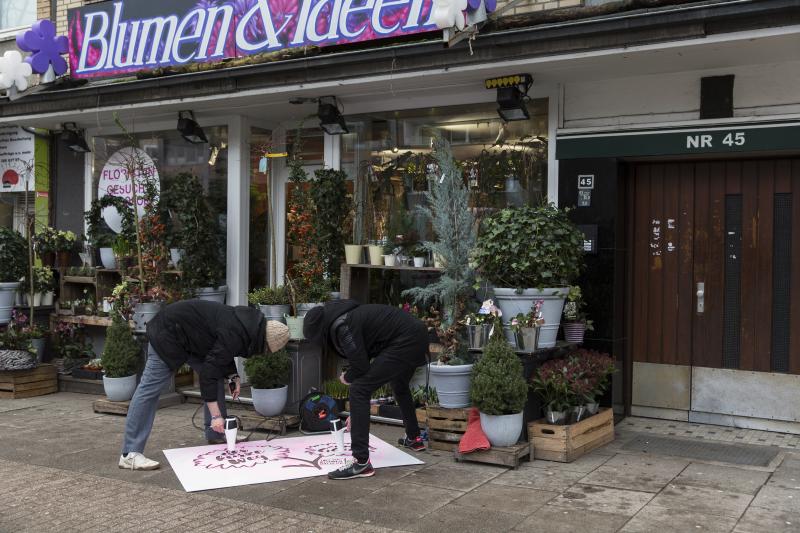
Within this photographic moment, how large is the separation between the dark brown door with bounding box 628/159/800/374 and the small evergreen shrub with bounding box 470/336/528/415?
2.07 metres

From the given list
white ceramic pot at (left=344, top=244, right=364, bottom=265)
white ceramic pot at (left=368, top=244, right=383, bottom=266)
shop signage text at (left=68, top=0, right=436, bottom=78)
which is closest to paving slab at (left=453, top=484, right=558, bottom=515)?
white ceramic pot at (left=368, top=244, right=383, bottom=266)

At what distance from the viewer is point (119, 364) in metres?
8.83

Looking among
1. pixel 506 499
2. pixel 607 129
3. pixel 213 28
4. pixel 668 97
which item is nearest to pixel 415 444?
pixel 506 499

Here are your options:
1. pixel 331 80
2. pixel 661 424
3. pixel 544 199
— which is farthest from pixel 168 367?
pixel 661 424

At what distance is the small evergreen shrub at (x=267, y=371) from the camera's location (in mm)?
7883

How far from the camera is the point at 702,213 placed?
7.75m

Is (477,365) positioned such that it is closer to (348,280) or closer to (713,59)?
(348,280)

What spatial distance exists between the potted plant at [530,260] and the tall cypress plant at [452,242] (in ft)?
1.17

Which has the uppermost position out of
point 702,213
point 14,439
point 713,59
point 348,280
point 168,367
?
point 713,59

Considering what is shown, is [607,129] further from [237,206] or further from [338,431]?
[237,206]

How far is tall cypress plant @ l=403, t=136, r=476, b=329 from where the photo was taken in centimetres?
757

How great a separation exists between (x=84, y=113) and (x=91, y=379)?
126 inches

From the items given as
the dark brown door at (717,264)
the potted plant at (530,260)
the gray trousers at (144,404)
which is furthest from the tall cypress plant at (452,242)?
the gray trousers at (144,404)

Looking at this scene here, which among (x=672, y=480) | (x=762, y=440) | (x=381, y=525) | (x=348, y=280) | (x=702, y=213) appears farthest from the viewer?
(x=348, y=280)
